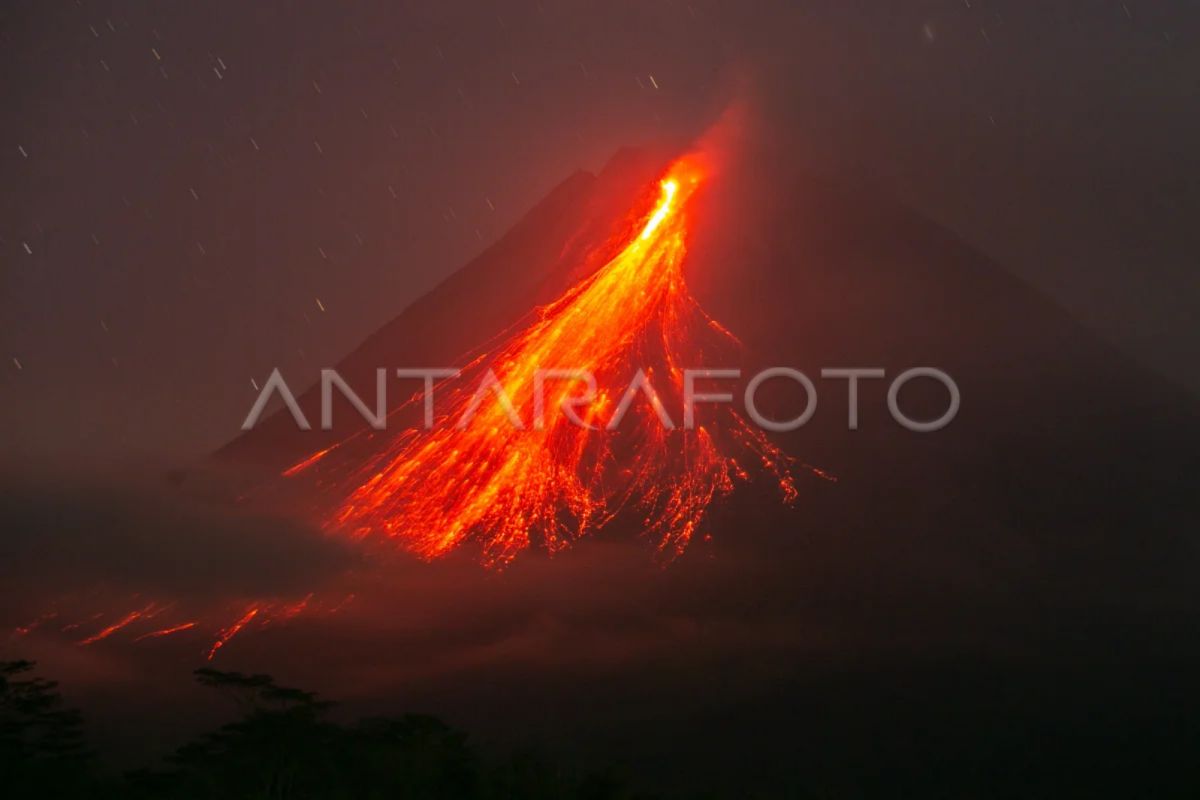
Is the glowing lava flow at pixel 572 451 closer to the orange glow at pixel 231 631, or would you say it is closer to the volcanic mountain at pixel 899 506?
the volcanic mountain at pixel 899 506

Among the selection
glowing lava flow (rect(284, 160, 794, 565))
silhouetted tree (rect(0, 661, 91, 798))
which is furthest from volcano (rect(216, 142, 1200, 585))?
silhouetted tree (rect(0, 661, 91, 798))

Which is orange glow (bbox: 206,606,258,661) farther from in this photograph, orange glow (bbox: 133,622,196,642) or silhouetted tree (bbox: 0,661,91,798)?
silhouetted tree (bbox: 0,661,91,798)

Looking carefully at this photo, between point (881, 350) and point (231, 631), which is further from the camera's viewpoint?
point (881, 350)

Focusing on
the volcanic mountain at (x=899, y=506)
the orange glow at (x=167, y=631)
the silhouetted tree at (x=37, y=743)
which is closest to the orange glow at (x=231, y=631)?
the orange glow at (x=167, y=631)

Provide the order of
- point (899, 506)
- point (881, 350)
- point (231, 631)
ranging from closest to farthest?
point (231, 631) < point (899, 506) < point (881, 350)

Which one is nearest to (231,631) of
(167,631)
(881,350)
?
(167,631)

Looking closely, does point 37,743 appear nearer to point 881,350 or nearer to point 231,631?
point 231,631
